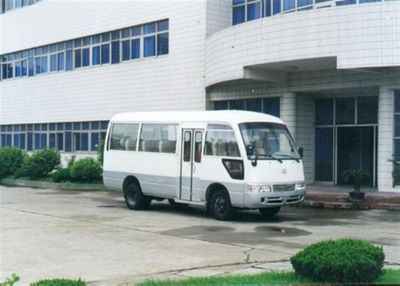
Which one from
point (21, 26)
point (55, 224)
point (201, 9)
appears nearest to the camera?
point (55, 224)

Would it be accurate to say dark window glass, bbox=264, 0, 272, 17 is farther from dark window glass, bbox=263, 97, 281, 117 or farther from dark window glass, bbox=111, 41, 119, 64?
dark window glass, bbox=111, 41, 119, 64

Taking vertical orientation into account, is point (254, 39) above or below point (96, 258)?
above

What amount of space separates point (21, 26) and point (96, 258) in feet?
99.5

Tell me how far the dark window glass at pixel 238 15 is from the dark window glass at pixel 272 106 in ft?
11.7

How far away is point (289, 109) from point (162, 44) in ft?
25.0

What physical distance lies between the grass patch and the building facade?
1089 centimetres

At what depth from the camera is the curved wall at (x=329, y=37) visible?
57.1 feet

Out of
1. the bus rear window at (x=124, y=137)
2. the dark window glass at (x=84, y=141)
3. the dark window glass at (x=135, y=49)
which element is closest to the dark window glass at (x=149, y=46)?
the dark window glass at (x=135, y=49)

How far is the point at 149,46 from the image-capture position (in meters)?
28.0

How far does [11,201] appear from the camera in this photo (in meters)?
19.6

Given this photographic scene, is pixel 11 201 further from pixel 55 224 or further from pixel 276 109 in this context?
pixel 276 109

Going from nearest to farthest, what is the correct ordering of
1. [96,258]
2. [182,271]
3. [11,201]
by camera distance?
[182,271] < [96,258] < [11,201]

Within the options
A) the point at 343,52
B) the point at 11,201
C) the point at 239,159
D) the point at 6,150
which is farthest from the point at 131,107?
the point at 239,159

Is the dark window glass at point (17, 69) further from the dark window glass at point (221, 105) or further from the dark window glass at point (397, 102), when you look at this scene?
the dark window glass at point (397, 102)
